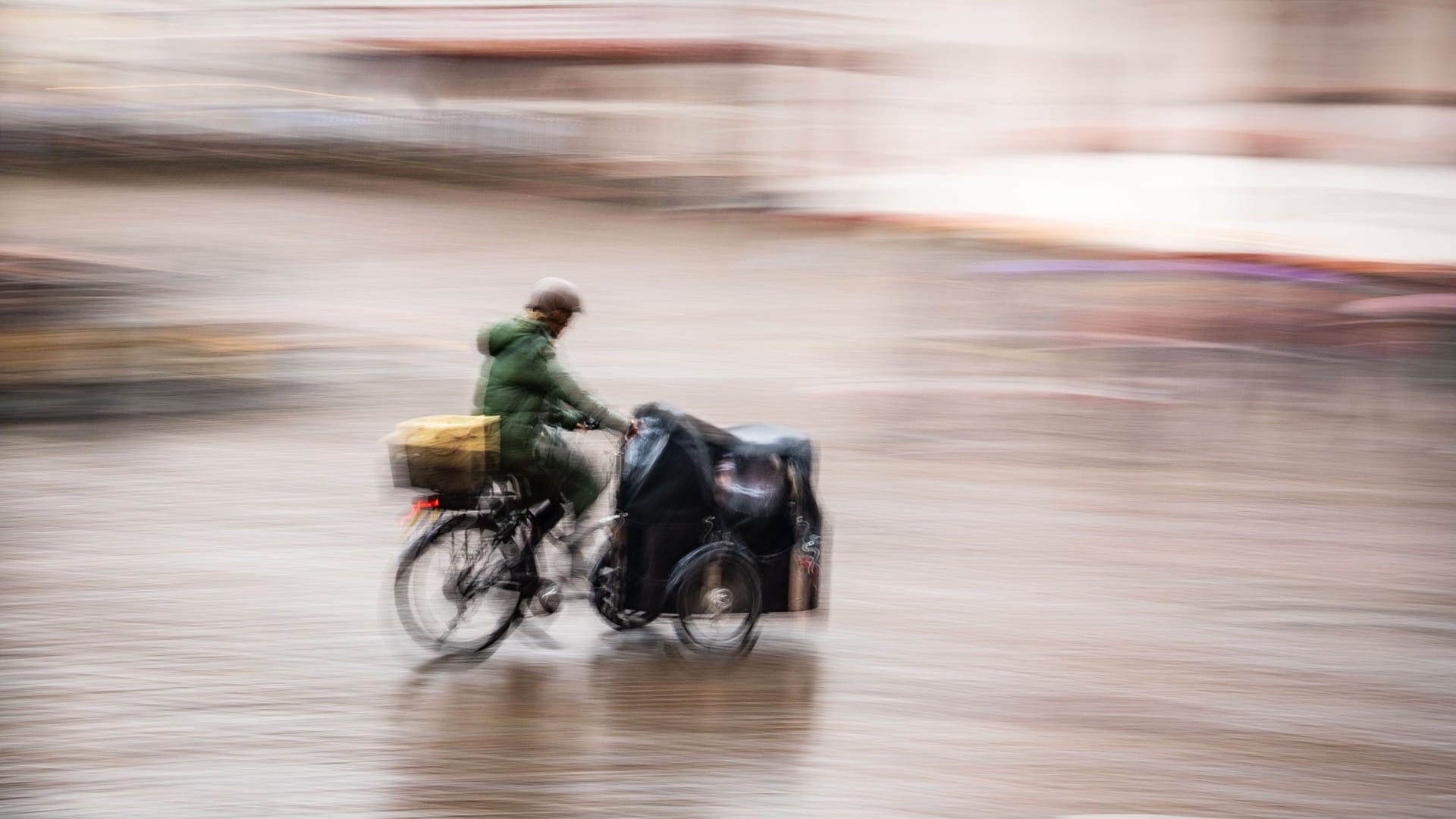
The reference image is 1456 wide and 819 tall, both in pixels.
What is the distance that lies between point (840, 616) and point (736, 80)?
20.2 metres

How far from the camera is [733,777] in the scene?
5.87 m

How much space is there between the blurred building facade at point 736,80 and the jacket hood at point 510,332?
14796 mm

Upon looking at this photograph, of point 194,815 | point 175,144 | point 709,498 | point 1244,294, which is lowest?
point 194,815

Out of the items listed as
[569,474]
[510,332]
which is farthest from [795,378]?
[510,332]

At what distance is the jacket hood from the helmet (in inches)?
3.0

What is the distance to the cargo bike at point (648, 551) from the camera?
7020 millimetres

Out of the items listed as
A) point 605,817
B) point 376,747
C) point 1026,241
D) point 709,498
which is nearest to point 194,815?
point 376,747

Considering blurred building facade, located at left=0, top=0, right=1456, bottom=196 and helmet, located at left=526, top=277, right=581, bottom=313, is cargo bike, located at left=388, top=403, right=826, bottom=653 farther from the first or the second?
blurred building facade, located at left=0, top=0, right=1456, bottom=196

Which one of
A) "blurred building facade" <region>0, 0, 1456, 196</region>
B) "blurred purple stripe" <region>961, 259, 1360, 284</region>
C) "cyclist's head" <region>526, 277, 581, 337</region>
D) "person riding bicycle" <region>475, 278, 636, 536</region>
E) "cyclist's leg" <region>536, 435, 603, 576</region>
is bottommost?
"cyclist's leg" <region>536, 435, 603, 576</region>

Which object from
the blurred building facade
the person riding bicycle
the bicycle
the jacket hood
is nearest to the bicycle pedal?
the bicycle

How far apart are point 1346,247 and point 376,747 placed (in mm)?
15438

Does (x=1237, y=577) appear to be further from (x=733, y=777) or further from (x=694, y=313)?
(x=694, y=313)

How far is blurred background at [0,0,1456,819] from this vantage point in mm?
6199

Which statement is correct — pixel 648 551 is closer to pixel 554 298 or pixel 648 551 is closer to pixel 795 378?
pixel 554 298
